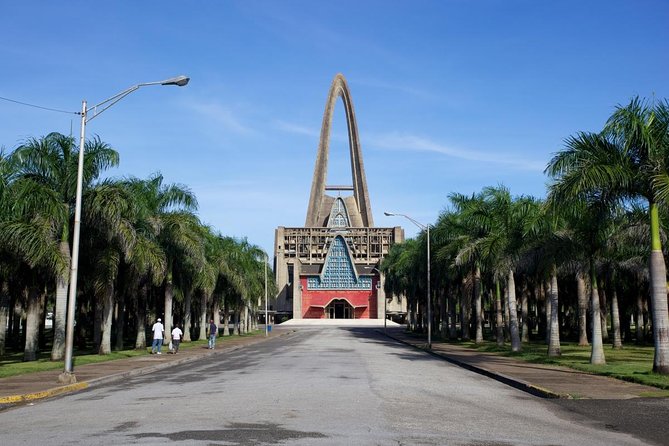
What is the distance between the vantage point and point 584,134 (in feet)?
75.7

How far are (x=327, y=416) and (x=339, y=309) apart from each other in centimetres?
14507

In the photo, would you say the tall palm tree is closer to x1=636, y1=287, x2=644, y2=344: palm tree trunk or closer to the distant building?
x1=636, y1=287, x2=644, y2=344: palm tree trunk

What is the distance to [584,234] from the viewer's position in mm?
27125

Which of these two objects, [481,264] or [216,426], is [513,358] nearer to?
[481,264]

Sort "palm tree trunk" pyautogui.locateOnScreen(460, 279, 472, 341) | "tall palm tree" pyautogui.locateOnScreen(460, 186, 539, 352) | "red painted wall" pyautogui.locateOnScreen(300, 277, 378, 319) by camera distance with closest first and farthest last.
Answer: "tall palm tree" pyautogui.locateOnScreen(460, 186, 539, 352) → "palm tree trunk" pyautogui.locateOnScreen(460, 279, 472, 341) → "red painted wall" pyautogui.locateOnScreen(300, 277, 378, 319)

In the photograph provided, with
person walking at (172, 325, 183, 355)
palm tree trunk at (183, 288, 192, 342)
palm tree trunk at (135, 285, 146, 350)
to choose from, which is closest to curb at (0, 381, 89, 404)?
person walking at (172, 325, 183, 355)

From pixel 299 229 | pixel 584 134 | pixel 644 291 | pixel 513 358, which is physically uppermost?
pixel 299 229

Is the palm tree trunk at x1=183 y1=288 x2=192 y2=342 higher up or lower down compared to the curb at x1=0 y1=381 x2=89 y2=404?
higher up

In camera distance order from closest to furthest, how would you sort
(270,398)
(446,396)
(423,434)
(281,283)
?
(423,434), (270,398), (446,396), (281,283)

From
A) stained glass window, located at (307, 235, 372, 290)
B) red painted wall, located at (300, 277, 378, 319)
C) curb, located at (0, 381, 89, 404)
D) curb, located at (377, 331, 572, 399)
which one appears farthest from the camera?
stained glass window, located at (307, 235, 372, 290)

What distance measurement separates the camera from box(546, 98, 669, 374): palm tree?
21.5m

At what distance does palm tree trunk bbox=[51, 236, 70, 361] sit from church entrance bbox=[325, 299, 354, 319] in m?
124

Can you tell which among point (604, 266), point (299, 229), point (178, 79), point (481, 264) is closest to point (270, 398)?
point (178, 79)

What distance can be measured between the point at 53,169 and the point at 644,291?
140 ft
